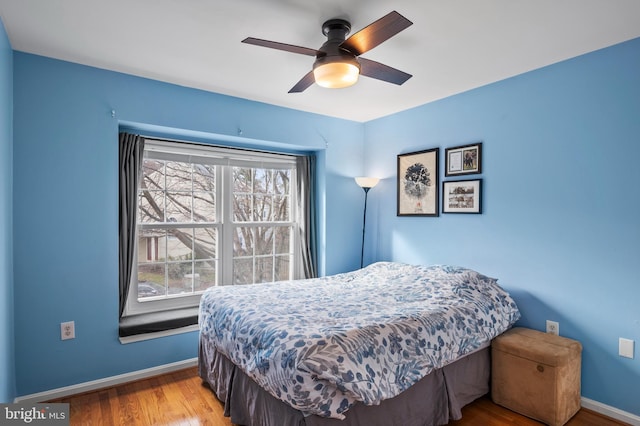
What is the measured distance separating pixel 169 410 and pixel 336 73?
246 cm

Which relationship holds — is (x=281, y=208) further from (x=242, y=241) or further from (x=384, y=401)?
(x=384, y=401)

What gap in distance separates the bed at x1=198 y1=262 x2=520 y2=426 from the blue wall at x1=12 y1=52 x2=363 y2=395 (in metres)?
0.79

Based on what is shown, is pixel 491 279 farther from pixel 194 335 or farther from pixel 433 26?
pixel 194 335

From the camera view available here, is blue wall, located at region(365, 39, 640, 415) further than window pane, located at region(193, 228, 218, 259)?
No

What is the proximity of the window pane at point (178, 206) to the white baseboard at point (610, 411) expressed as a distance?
11.5 feet

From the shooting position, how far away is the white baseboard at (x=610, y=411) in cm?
226

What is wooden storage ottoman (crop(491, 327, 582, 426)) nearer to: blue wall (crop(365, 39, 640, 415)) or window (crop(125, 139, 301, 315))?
blue wall (crop(365, 39, 640, 415))

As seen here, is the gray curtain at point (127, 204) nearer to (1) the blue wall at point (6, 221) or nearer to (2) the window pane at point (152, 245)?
(2) the window pane at point (152, 245)

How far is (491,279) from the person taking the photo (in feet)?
9.23

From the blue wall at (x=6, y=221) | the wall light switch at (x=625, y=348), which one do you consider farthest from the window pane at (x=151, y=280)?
the wall light switch at (x=625, y=348)

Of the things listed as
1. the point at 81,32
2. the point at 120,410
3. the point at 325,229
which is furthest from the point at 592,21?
the point at 120,410

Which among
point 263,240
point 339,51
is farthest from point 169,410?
point 339,51

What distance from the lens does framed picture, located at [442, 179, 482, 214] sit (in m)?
3.12

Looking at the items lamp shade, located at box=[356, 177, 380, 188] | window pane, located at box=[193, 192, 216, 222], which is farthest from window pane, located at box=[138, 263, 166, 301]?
lamp shade, located at box=[356, 177, 380, 188]
